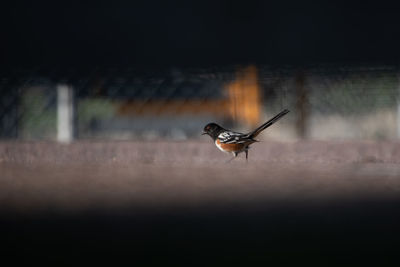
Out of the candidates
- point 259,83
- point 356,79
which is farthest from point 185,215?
point 356,79

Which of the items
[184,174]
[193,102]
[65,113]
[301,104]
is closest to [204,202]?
[184,174]

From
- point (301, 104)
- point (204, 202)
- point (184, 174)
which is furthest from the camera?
point (301, 104)

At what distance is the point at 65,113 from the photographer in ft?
13.6

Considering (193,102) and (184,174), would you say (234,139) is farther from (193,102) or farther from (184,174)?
(193,102)

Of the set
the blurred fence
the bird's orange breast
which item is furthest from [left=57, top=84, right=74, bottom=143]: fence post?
the bird's orange breast

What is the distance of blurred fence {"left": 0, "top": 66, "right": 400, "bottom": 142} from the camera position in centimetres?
394

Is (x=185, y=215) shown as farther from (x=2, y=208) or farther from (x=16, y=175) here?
(x=16, y=175)

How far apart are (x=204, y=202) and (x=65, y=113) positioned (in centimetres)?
246

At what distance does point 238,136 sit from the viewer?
110 inches

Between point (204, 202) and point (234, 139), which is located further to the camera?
point (234, 139)

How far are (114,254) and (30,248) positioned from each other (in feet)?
0.73

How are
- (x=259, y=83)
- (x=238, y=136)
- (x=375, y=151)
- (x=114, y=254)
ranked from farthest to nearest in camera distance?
1. (x=259, y=83)
2. (x=375, y=151)
3. (x=238, y=136)
4. (x=114, y=254)

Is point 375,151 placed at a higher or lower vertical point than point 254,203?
higher

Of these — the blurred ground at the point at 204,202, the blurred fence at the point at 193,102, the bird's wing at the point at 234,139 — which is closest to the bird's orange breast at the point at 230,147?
the bird's wing at the point at 234,139
